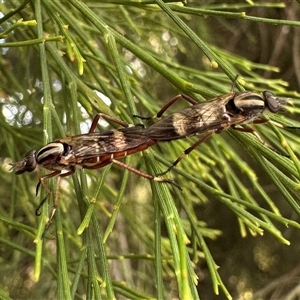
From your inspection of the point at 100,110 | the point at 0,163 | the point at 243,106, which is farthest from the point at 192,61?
the point at 243,106

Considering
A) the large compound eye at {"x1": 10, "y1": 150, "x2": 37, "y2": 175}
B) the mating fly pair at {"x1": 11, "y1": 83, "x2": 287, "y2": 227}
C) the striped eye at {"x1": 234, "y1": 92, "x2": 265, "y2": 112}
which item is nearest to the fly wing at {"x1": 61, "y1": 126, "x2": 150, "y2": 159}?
the mating fly pair at {"x1": 11, "y1": 83, "x2": 287, "y2": 227}

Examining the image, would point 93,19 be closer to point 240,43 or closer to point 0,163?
point 0,163

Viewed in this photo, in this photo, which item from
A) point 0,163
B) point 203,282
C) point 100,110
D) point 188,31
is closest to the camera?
point 188,31

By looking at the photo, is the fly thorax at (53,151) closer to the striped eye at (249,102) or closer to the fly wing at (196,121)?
the fly wing at (196,121)

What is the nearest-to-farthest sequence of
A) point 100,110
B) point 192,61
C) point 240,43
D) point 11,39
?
point 100,110, point 11,39, point 192,61, point 240,43

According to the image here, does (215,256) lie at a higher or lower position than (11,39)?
lower

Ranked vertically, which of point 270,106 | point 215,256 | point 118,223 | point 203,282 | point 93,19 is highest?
point 93,19

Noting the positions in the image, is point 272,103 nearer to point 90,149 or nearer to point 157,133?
point 157,133
